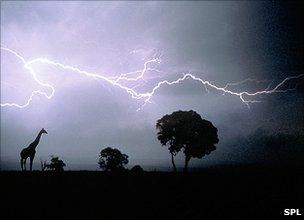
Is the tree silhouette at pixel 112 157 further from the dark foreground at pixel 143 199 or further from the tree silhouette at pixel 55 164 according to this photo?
the dark foreground at pixel 143 199

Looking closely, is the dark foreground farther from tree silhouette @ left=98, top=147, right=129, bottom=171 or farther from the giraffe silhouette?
tree silhouette @ left=98, top=147, right=129, bottom=171

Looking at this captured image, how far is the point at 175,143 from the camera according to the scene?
1385 inches

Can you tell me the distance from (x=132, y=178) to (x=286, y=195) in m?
9.65

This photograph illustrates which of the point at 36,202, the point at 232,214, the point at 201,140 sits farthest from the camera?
the point at 201,140

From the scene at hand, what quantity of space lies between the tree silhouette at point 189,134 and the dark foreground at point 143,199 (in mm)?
14906

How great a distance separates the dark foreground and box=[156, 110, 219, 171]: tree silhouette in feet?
48.9

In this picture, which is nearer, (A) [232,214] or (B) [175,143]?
(A) [232,214]

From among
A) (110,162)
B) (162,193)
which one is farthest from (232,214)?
(110,162)

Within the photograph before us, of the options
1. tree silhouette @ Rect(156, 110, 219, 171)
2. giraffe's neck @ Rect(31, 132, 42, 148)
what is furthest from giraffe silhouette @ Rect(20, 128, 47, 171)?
tree silhouette @ Rect(156, 110, 219, 171)

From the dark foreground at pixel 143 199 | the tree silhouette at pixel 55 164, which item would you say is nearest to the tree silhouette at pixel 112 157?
the tree silhouette at pixel 55 164

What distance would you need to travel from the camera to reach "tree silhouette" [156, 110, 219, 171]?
33969 mm

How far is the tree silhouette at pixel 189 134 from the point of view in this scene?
3397 cm

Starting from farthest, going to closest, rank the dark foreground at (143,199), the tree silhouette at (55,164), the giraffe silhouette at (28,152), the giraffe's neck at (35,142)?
the tree silhouette at (55,164) → the giraffe's neck at (35,142) → the giraffe silhouette at (28,152) → the dark foreground at (143,199)

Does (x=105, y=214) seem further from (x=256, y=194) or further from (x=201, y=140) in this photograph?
(x=201, y=140)
